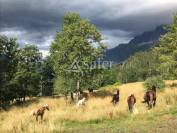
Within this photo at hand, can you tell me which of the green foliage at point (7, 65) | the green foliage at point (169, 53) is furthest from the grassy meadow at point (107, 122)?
the green foliage at point (7, 65)

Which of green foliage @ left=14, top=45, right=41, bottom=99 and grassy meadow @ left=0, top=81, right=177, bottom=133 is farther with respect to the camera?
green foliage @ left=14, top=45, right=41, bottom=99

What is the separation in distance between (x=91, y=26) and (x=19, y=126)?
28401 mm

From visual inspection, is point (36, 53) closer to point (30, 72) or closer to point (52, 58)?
point (30, 72)

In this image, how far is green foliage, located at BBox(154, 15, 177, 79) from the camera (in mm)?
47531

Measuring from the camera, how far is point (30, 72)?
61.2 meters

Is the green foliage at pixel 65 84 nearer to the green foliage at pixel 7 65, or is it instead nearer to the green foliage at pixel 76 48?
the green foliage at pixel 76 48

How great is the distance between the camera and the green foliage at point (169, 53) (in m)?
47.5

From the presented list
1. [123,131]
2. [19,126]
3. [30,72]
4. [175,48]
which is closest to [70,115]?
[19,126]

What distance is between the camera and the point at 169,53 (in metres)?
49.7

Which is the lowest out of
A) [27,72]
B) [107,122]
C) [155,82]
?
[107,122]

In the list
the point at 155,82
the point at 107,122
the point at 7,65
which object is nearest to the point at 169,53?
the point at 155,82

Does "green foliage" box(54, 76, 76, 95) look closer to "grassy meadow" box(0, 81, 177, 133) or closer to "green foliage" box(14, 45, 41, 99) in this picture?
"green foliage" box(14, 45, 41, 99)

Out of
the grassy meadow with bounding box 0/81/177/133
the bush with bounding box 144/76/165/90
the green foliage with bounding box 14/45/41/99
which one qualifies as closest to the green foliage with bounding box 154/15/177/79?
the bush with bounding box 144/76/165/90

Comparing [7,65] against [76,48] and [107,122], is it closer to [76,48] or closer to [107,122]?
[76,48]
